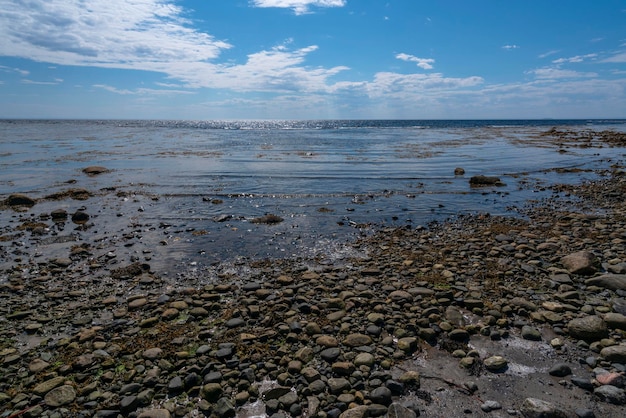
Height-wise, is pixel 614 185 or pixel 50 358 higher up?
pixel 614 185

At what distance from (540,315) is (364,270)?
164 inches

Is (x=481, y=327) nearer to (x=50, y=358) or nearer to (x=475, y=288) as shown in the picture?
(x=475, y=288)

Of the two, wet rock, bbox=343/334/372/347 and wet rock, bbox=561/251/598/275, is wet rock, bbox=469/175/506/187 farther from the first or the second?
wet rock, bbox=343/334/372/347

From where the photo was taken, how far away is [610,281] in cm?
868

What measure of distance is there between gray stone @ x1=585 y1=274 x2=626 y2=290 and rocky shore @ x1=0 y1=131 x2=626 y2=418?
0.03 m

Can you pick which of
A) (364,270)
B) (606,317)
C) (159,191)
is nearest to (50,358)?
(364,270)

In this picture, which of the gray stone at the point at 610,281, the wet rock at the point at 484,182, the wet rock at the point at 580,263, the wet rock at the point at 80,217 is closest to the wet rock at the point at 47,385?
the wet rock at the point at 80,217

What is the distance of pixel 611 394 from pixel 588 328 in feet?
5.55

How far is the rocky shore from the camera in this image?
5547 millimetres

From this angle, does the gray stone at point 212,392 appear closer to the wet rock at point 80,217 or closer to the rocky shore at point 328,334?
the rocky shore at point 328,334

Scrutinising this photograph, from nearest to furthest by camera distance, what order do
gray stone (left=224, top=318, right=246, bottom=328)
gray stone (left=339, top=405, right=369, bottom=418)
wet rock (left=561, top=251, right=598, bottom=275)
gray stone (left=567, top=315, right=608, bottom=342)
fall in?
gray stone (left=339, top=405, right=369, bottom=418), gray stone (left=567, top=315, right=608, bottom=342), gray stone (left=224, top=318, right=246, bottom=328), wet rock (left=561, top=251, right=598, bottom=275)

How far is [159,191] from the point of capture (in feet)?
71.8

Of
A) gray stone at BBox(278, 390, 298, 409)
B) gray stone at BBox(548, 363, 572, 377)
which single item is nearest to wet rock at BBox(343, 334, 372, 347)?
gray stone at BBox(278, 390, 298, 409)

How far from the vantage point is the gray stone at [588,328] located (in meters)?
6.73
